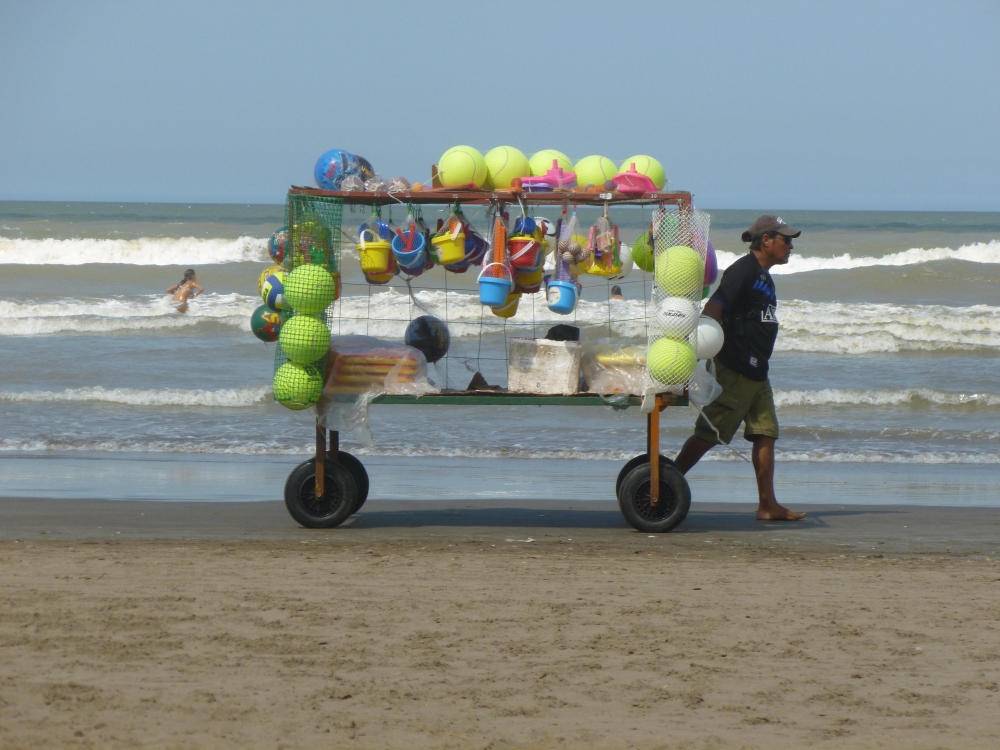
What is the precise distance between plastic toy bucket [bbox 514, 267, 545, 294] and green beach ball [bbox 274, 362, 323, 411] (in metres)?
1.15

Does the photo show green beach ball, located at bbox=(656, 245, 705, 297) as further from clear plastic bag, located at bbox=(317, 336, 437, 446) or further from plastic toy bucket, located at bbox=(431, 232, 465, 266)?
clear plastic bag, located at bbox=(317, 336, 437, 446)

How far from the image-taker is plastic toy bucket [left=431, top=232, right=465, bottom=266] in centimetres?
570

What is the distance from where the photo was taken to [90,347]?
14938mm

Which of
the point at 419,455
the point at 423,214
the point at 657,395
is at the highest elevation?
the point at 423,214

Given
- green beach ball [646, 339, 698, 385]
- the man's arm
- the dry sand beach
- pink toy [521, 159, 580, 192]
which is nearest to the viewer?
the dry sand beach

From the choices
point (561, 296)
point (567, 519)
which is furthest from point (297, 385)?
point (567, 519)

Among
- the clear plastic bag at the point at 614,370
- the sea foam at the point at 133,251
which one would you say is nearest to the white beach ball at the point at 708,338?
the clear plastic bag at the point at 614,370

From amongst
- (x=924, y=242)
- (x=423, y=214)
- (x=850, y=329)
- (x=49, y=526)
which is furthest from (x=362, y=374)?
(x=924, y=242)

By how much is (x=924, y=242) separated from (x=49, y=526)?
111ft

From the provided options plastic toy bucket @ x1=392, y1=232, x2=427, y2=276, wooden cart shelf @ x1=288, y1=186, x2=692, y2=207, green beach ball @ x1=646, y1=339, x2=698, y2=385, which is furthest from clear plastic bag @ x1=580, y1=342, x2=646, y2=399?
plastic toy bucket @ x1=392, y1=232, x2=427, y2=276

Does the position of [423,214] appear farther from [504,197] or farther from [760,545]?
[760,545]

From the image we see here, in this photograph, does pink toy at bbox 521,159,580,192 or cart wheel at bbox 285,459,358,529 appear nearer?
pink toy at bbox 521,159,580,192

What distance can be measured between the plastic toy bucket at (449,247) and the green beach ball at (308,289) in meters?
0.59

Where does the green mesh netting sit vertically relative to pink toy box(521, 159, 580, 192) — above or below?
below
